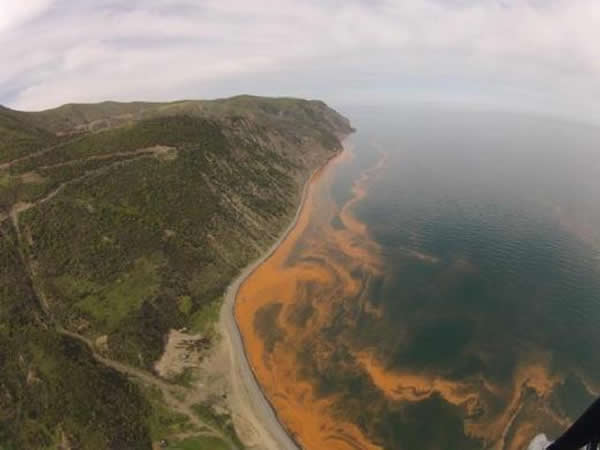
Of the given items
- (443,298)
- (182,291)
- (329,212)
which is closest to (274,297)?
(182,291)

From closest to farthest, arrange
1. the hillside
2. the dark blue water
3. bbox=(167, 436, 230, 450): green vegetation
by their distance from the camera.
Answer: bbox=(167, 436, 230, 450): green vegetation → the hillside → the dark blue water

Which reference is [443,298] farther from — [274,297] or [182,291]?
[182,291]

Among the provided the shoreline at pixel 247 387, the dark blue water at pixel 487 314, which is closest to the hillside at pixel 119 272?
the shoreline at pixel 247 387

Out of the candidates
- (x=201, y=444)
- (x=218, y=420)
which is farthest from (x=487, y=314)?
(x=201, y=444)

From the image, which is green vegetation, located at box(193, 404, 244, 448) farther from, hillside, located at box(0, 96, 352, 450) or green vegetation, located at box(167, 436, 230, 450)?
green vegetation, located at box(167, 436, 230, 450)

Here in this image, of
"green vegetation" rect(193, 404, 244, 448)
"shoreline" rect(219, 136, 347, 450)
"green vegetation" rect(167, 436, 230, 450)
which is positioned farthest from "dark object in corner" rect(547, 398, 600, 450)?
"green vegetation" rect(167, 436, 230, 450)

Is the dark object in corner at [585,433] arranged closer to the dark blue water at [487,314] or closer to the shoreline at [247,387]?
the shoreline at [247,387]

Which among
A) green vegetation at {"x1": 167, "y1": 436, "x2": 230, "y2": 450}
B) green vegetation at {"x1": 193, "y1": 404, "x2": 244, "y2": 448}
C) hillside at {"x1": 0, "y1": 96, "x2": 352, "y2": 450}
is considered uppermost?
hillside at {"x1": 0, "y1": 96, "x2": 352, "y2": 450}

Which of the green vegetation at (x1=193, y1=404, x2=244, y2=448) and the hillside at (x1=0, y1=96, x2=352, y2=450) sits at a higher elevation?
the hillside at (x1=0, y1=96, x2=352, y2=450)

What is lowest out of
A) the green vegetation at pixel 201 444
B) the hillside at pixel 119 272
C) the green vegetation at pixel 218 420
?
the green vegetation at pixel 201 444
